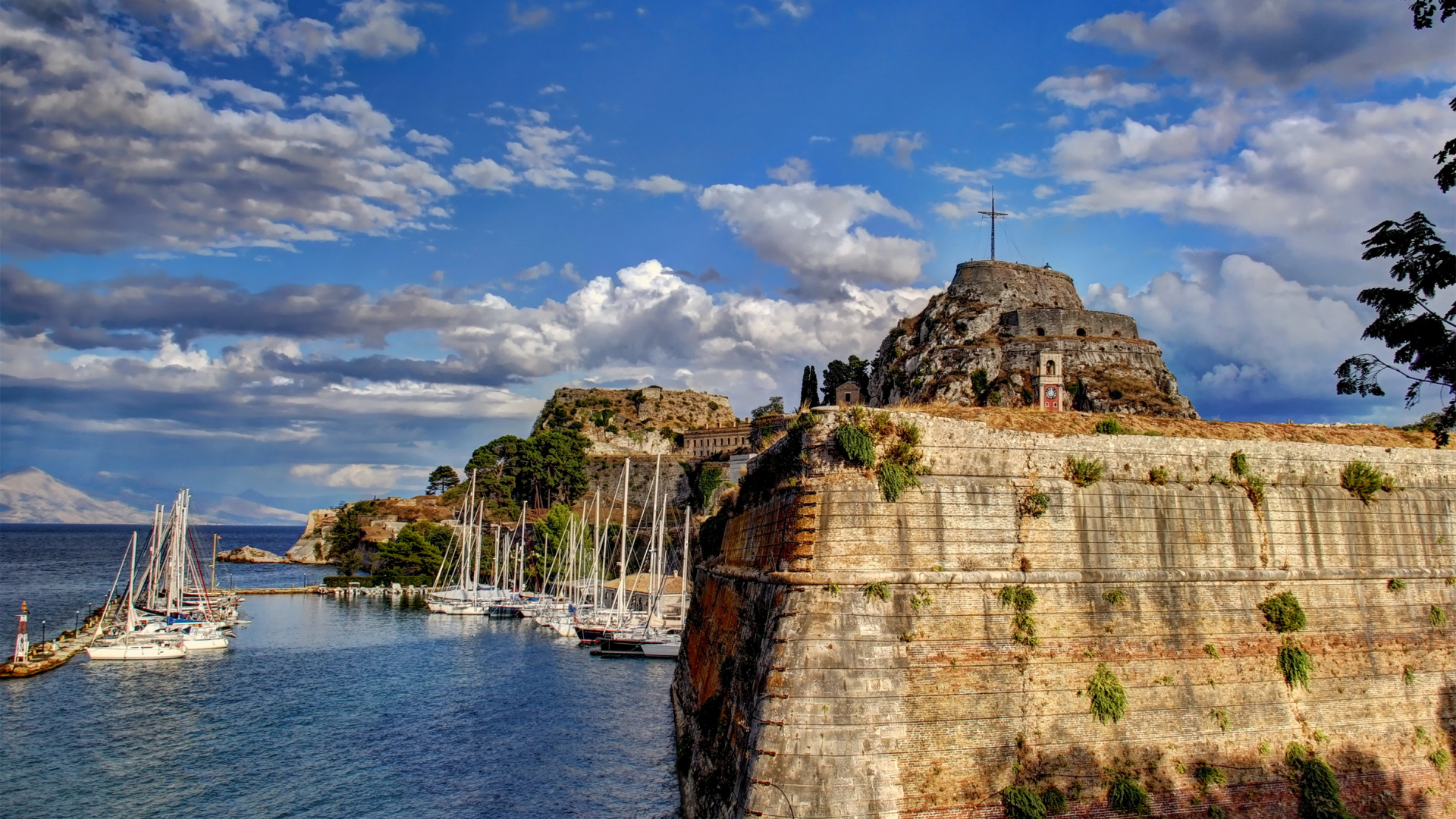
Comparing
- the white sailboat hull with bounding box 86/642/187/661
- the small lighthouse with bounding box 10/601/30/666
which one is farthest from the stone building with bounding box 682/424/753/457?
the small lighthouse with bounding box 10/601/30/666

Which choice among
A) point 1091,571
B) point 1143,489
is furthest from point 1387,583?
point 1091,571

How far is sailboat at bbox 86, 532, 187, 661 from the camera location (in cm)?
4688

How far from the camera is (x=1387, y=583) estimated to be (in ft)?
60.0

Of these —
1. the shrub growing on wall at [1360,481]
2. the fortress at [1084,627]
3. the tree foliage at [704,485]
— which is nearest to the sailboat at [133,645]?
the fortress at [1084,627]

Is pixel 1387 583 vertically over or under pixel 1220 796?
over

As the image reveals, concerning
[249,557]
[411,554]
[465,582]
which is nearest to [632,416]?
[411,554]

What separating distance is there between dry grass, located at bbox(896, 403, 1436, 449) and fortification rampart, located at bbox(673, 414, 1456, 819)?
66cm

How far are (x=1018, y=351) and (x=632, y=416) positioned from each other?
246 ft

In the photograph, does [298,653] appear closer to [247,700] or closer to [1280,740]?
[247,700]

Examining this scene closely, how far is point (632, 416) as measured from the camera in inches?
5448

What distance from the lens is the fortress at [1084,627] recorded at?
1425cm

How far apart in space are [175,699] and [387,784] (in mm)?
18366

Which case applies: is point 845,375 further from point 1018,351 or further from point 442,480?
point 442,480

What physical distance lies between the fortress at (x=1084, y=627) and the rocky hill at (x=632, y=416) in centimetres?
10965
